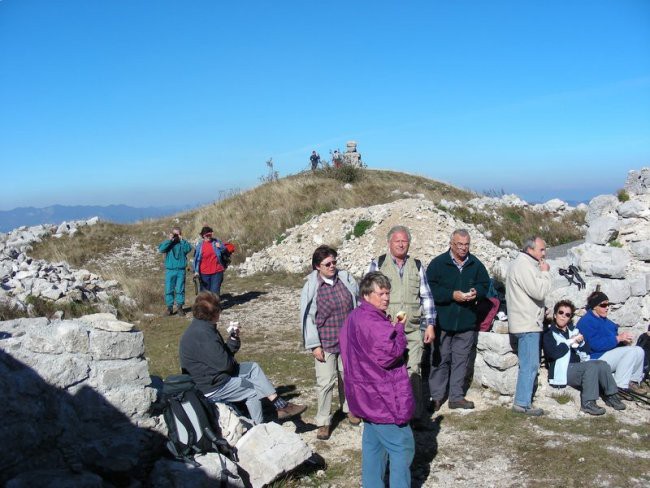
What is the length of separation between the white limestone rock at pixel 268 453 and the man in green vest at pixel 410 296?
154 centimetres

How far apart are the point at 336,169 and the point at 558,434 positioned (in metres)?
22.8

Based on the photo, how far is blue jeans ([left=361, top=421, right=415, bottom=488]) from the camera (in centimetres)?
376

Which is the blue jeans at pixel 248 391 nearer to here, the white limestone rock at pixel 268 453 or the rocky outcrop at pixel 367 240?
the white limestone rock at pixel 268 453

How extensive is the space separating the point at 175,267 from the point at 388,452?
28.7 feet

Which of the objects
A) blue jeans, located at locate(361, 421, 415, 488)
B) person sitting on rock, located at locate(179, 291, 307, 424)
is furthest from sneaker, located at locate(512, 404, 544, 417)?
person sitting on rock, located at locate(179, 291, 307, 424)

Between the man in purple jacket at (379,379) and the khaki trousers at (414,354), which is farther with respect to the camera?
the khaki trousers at (414,354)

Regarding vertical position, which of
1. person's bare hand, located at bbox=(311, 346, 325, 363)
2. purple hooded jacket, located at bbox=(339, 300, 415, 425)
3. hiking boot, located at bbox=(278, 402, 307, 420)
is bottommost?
hiking boot, located at bbox=(278, 402, 307, 420)

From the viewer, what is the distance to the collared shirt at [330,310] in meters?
5.34

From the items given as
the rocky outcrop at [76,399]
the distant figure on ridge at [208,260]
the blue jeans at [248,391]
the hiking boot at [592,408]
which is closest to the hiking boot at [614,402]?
the hiking boot at [592,408]

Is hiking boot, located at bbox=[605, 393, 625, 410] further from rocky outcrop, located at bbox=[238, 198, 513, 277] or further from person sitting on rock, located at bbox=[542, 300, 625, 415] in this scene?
rocky outcrop, located at bbox=[238, 198, 513, 277]

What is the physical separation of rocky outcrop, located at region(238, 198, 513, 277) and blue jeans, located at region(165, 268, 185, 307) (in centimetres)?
494

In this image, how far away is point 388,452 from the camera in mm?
3826

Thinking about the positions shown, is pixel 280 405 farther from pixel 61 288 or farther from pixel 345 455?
pixel 61 288

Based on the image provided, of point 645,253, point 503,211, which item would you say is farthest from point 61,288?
point 503,211
